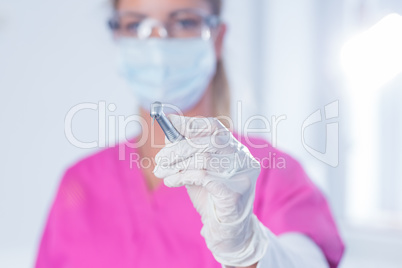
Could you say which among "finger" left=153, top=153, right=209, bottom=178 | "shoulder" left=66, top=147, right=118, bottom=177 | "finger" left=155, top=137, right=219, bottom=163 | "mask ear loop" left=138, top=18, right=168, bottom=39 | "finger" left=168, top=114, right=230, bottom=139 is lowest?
"shoulder" left=66, top=147, right=118, bottom=177

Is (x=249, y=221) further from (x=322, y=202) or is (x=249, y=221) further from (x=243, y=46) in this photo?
(x=243, y=46)

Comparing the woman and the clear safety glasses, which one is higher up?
the clear safety glasses

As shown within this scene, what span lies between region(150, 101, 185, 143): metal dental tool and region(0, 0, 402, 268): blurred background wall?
342mm

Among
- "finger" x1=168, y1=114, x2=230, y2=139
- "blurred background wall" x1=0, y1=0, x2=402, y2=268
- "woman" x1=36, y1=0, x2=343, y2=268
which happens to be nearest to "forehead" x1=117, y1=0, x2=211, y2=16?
"woman" x1=36, y1=0, x2=343, y2=268

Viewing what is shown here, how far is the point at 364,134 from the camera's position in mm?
985

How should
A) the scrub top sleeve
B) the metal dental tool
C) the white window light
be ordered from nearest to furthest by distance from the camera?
the metal dental tool, the white window light, the scrub top sleeve

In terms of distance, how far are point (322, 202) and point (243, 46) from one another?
0.58 metres

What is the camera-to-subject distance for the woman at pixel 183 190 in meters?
0.44

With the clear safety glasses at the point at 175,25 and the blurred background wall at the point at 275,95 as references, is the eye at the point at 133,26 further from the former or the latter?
the blurred background wall at the point at 275,95

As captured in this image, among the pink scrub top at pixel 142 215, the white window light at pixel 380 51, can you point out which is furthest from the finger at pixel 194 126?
the white window light at pixel 380 51

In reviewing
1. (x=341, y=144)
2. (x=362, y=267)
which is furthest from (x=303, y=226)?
(x=341, y=144)

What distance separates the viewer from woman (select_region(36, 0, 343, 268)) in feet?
1.44

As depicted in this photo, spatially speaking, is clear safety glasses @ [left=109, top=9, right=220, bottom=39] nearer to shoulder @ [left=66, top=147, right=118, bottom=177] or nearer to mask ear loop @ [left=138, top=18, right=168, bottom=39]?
mask ear loop @ [left=138, top=18, right=168, bottom=39]

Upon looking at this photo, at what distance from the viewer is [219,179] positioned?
0.43 metres
